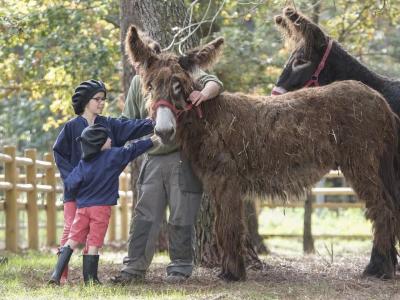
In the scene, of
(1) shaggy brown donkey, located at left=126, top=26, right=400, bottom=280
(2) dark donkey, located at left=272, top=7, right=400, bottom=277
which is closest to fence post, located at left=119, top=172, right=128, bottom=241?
(2) dark donkey, located at left=272, top=7, right=400, bottom=277

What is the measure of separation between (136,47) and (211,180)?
4.23 feet

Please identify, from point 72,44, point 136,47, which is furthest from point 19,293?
point 72,44

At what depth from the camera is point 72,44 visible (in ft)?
39.9

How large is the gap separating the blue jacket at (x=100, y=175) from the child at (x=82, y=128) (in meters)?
0.21

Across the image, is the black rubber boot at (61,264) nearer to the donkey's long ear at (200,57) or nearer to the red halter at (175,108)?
the red halter at (175,108)

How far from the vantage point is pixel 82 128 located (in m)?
6.36

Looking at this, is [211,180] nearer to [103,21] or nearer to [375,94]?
[375,94]

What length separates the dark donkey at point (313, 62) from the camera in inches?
287

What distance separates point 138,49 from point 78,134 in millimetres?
919

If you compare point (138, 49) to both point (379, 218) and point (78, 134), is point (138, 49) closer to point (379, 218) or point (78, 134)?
point (78, 134)

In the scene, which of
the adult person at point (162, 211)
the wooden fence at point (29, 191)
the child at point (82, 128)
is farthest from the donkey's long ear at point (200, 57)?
the wooden fence at point (29, 191)

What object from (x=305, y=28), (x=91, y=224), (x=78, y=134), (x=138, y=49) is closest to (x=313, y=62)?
(x=305, y=28)

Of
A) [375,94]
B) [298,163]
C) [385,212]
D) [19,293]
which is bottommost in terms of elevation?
[19,293]

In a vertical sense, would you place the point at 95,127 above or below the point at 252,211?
above
